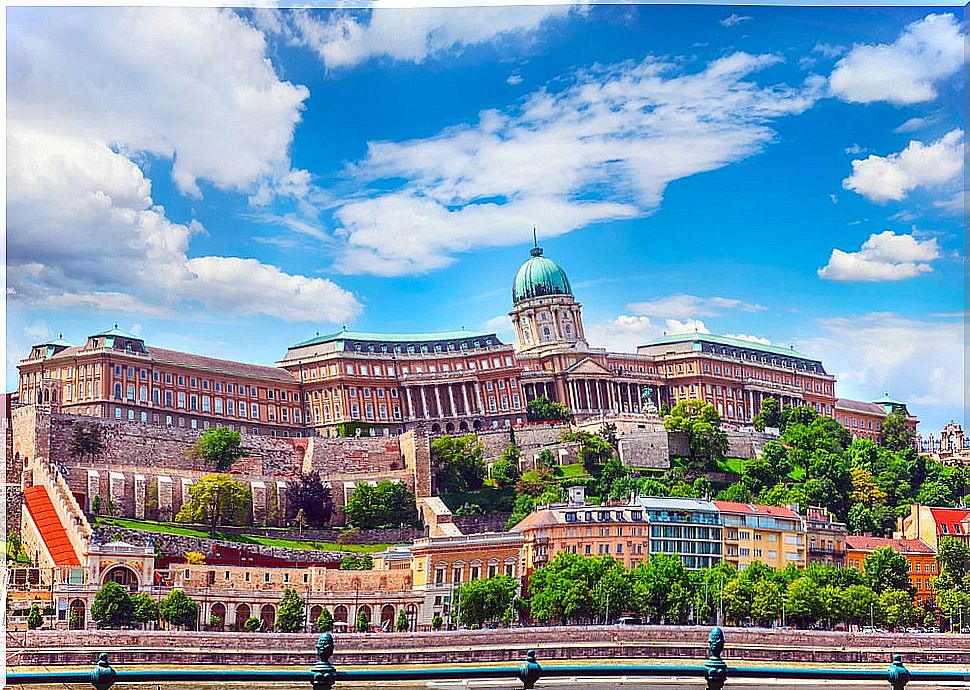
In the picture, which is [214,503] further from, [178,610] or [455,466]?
[455,466]

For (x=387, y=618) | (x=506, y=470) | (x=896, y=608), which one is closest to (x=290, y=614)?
(x=387, y=618)

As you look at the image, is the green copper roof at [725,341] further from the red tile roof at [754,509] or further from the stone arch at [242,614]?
the stone arch at [242,614]

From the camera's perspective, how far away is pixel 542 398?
19922mm

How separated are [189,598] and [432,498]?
12.6ft

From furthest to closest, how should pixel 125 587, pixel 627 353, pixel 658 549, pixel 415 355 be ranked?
pixel 627 353 → pixel 415 355 → pixel 658 549 → pixel 125 587

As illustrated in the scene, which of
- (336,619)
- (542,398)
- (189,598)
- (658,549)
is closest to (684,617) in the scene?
(658,549)

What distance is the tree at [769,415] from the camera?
1988 centimetres

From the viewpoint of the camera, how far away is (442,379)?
19.0 meters

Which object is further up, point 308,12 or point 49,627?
point 308,12

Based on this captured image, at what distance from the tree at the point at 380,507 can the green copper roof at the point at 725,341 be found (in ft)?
13.4

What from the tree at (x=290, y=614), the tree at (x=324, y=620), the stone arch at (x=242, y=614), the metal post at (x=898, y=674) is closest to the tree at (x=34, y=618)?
the stone arch at (x=242, y=614)

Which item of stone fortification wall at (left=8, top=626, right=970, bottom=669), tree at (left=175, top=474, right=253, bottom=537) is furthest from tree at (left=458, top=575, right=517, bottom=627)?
tree at (left=175, top=474, right=253, bottom=537)

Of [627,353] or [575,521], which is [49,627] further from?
[627,353]

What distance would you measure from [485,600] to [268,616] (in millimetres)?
2448
